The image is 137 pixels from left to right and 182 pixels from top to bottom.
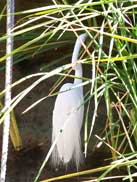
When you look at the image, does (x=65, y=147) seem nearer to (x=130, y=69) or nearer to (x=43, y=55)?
(x=130, y=69)

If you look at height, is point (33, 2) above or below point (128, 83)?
above

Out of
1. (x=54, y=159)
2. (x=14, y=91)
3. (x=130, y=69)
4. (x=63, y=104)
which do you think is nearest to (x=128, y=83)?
(x=130, y=69)

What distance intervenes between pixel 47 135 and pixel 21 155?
113 millimetres

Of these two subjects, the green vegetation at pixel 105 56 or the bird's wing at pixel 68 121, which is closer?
the green vegetation at pixel 105 56

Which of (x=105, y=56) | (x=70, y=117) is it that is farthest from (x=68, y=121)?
(x=105, y=56)

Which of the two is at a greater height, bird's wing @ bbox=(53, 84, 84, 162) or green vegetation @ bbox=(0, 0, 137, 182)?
green vegetation @ bbox=(0, 0, 137, 182)

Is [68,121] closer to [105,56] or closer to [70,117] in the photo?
[70,117]

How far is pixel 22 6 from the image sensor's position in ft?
6.48

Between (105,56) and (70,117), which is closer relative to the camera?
(105,56)

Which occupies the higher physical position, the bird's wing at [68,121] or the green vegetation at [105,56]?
the green vegetation at [105,56]

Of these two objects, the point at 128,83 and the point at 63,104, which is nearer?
the point at 128,83

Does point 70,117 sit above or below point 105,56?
below

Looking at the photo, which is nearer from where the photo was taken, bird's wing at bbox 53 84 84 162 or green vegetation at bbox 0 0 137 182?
green vegetation at bbox 0 0 137 182

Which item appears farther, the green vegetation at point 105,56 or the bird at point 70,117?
the bird at point 70,117
